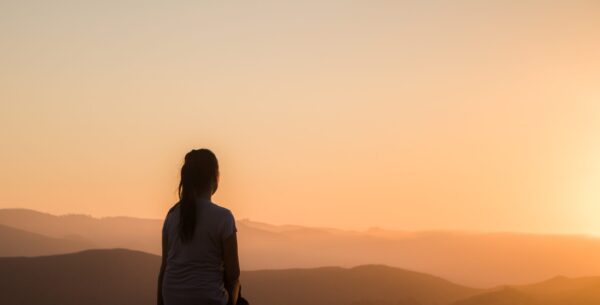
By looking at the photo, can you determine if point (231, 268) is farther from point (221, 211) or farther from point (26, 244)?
point (26, 244)

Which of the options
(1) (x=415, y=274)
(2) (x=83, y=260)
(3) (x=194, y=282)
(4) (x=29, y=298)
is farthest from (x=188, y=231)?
(1) (x=415, y=274)

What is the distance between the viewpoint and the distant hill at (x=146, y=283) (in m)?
53.2

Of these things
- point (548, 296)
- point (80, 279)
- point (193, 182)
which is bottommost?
point (80, 279)

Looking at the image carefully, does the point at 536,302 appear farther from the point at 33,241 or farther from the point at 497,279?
the point at 33,241

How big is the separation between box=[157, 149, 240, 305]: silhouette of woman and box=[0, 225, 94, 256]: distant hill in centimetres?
16327

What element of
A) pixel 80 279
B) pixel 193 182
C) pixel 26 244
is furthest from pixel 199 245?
pixel 26 244

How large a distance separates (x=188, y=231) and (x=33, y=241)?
174 m

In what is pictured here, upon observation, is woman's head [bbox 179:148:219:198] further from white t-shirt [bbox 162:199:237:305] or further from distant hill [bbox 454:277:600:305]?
distant hill [bbox 454:277:600:305]

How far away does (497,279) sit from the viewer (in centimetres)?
16912

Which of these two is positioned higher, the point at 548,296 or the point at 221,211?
the point at 548,296

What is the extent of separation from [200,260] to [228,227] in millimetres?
231

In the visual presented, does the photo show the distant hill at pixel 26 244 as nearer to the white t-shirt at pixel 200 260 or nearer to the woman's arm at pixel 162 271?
the woman's arm at pixel 162 271

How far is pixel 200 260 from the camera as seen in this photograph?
15.5ft

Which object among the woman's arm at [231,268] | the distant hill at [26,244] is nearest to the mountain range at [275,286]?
the woman's arm at [231,268]
